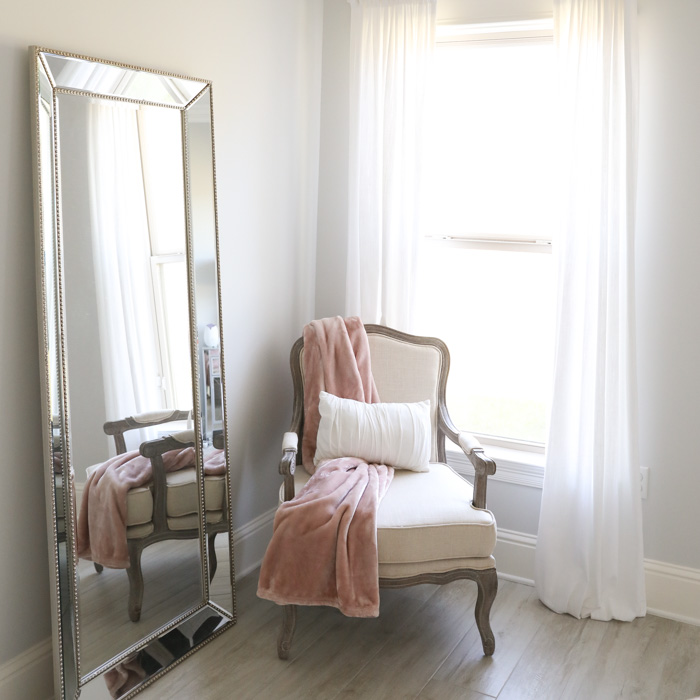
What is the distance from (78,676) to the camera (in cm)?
220

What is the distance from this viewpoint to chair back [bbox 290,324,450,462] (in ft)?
10.1

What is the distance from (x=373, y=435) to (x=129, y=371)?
96 centimetres

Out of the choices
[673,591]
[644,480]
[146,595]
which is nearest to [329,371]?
[146,595]

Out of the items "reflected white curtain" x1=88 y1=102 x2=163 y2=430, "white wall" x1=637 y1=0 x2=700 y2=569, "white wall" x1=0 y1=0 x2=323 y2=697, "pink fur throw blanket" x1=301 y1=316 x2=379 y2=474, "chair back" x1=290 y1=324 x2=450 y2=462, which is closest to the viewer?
"white wall" x1=0 y1=0 x2=323 y2=697

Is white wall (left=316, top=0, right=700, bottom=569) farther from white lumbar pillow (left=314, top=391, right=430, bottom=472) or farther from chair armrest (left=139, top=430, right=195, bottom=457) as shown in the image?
chair armrest (left=139, top=430, right=195, bottom=457)

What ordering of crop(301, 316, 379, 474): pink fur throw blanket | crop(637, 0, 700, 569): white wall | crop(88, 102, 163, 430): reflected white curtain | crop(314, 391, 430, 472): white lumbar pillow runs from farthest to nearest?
1. crop(301, 316, 379, 474): pink fur throw blanket
2. crop(314, 391, 430, 472): white lumbar pillow
3. crop(637, 0, 700, 569): white wall
4. crop(88, 102, 163, 430): reflected white curtain

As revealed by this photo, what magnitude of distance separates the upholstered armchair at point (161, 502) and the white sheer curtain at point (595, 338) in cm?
130

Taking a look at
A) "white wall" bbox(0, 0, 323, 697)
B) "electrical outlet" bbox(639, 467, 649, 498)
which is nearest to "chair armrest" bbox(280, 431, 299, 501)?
"white wall" bbox(0, 0, 323, 697)

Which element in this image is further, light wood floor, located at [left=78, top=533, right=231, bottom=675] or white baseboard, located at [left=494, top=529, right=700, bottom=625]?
white baseboard, located at [left=494, top=529, right=700, bottom=625]

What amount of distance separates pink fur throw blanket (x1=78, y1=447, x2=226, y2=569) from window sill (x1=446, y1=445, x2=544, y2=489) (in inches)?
55.6

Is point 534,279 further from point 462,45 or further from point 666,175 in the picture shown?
point 462,45

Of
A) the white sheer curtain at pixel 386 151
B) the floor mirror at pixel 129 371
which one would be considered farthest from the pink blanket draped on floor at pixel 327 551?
the white sheer curtain at pixel 386 151

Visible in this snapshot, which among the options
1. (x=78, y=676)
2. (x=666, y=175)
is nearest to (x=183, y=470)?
(x=78, y=676)

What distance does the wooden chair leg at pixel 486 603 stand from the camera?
8.24 feet
